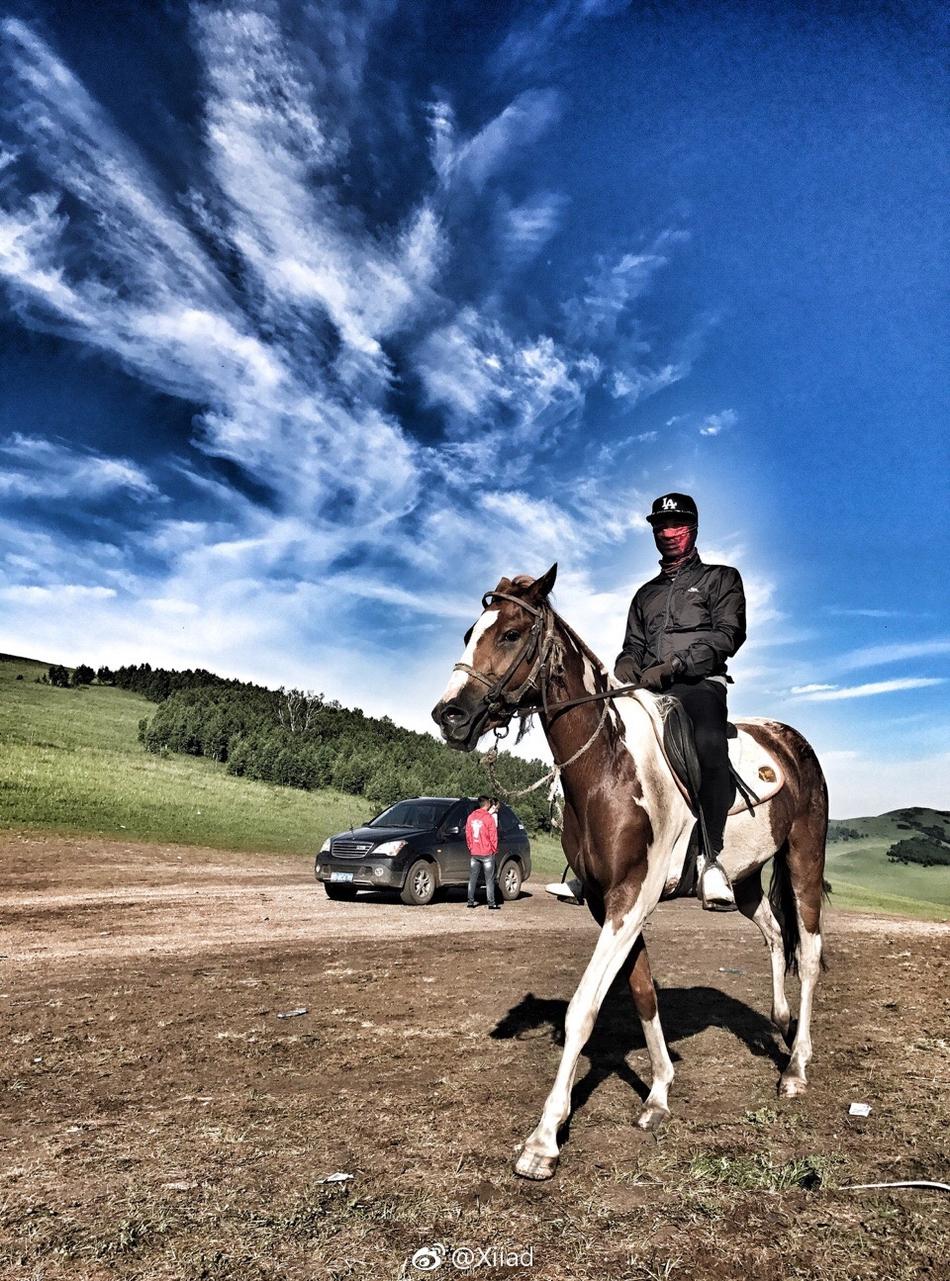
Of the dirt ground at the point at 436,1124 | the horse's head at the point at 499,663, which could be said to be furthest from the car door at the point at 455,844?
the horse's head at the point at 499,663

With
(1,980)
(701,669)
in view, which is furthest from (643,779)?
(1,980)

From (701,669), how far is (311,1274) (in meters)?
3.79

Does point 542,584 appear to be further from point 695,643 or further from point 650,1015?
point 650,1015

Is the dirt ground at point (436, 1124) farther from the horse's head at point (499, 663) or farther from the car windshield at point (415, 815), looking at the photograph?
the car windshield at point (415, 815)

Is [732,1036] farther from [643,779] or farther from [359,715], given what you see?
[359,715]

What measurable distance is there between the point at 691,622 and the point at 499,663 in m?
1.59

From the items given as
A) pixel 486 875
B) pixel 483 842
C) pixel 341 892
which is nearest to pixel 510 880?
pixel 486 875

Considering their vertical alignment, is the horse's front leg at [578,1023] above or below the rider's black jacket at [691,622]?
below

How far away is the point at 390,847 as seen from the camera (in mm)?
16047

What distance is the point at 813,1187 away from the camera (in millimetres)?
3479

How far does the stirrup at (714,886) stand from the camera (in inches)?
187

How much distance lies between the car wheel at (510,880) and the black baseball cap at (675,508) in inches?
572

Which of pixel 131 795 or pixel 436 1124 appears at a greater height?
pixel 131 795

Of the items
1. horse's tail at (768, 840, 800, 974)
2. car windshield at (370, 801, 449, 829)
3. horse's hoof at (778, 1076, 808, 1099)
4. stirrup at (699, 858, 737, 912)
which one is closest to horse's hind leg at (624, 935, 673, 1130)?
stirrup at (699, 858, 737, 912)
